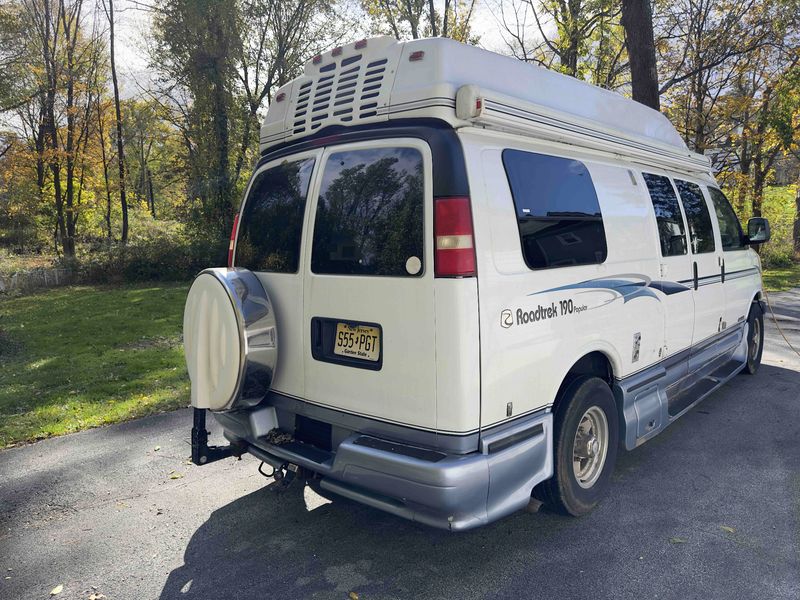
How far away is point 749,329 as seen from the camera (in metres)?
6.67

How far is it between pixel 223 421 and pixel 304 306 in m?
1.00

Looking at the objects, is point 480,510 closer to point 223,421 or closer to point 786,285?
point 223,421

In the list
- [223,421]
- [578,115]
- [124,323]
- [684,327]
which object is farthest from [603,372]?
[124,323]

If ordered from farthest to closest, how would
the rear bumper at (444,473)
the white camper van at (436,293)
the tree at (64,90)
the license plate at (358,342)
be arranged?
the tree at (64,90), the license plate at (358,342), the white camper van at (436,293), the rear bumper at (444,473)

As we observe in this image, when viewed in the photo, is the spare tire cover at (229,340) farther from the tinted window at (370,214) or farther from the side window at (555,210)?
the side window at (555,210)

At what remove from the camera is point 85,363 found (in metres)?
7.99

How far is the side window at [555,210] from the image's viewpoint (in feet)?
10.1

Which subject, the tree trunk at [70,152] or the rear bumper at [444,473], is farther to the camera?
the tree trunk at [70,152]

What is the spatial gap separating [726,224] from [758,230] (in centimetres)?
62

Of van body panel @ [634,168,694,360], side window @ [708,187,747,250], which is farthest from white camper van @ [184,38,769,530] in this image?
side window @ [708,187,747,250]

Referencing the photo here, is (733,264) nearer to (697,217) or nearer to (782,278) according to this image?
(697,217)

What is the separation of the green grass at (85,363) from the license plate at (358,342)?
3.63 metres

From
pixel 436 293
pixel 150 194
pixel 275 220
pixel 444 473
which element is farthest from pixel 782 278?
pixel 150 194

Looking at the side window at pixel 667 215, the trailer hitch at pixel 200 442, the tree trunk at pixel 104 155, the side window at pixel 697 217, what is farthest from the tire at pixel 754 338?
the tree trunk at pixel 104 155
